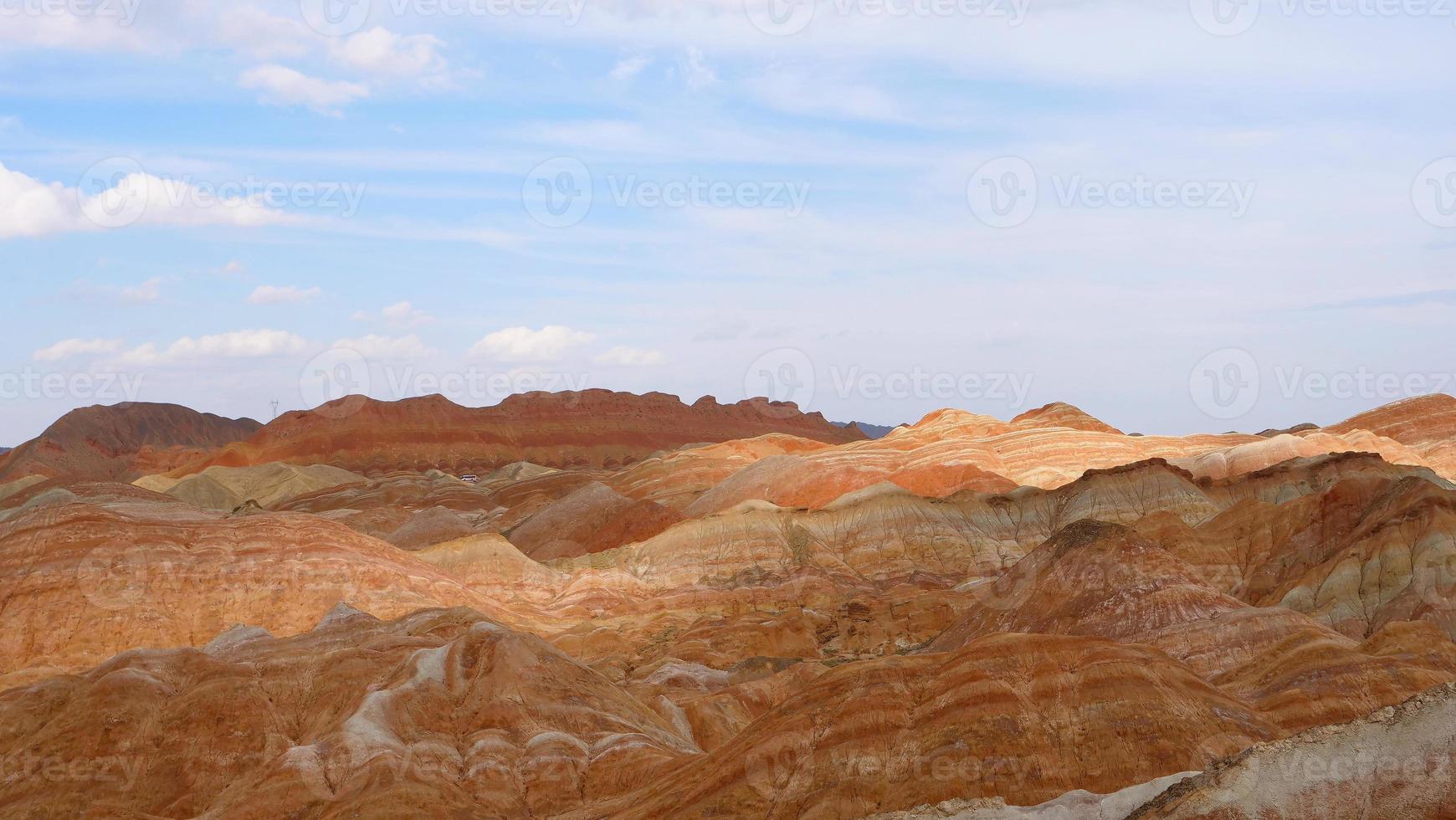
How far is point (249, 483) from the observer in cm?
17350

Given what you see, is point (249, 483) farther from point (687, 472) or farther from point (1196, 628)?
point (1196, 628)

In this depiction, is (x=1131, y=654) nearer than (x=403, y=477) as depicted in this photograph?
Yes

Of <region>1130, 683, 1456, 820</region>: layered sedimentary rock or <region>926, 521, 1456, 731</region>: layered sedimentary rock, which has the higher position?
<region>1130, 683, 1456, 820</region>: layered sedimentary rock

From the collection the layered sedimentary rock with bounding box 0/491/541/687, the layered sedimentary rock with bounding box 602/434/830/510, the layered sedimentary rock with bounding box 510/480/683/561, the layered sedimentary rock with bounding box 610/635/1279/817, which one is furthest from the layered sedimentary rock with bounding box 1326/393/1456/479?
the layered sedimentary rock with bounding box 610/635/1279/817

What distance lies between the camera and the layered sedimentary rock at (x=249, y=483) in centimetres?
15725

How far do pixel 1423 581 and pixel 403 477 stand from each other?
122070 millimetres

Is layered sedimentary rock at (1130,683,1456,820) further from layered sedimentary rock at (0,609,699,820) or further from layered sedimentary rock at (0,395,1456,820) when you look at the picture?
layered sedimentary rock at (0,609,699,820)

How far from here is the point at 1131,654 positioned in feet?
114

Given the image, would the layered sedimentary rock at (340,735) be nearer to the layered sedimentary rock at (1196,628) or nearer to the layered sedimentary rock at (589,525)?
the layered sedimentary rock at (1196,628)

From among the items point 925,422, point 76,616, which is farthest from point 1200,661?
point 925,422

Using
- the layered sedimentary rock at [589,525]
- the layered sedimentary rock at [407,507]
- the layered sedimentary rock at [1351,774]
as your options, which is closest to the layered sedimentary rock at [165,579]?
the layered sedimentary rock at [589,525]

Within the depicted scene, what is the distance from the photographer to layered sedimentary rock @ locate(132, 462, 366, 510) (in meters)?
157

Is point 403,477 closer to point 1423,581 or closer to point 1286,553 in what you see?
point 1286,553
